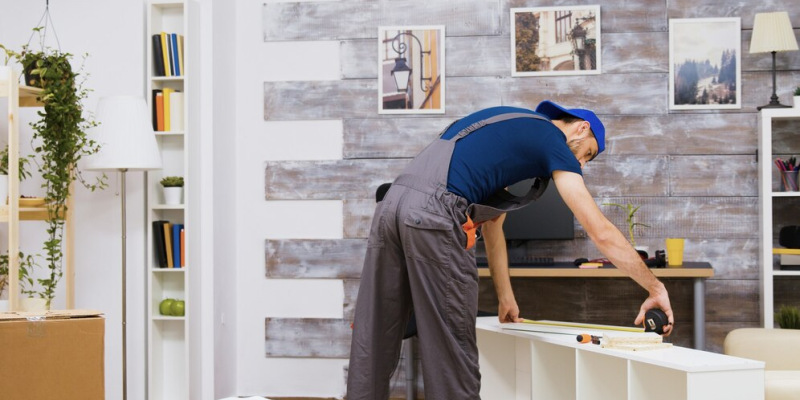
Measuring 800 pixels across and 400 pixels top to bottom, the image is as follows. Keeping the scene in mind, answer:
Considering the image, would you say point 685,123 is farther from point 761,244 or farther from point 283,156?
point 283,156

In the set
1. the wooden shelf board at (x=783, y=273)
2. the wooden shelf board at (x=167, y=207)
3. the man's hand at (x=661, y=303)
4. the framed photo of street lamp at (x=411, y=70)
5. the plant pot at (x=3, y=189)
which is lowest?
the wooden shelf board at (x=783, y=273)

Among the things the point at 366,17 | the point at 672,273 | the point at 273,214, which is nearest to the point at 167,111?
the point at 273,214

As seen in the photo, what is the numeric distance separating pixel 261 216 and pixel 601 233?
2.39 meters

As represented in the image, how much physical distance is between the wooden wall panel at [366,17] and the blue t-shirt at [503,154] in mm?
1937

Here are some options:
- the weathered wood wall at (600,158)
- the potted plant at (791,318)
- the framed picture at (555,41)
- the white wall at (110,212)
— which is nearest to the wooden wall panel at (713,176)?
the weathered wood wall at (600,158)

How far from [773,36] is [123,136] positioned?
3036 millimetres

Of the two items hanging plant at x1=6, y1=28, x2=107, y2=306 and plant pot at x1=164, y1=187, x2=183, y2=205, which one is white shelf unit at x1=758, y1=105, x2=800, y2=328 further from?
hanging plant at x1=6, y1=28, x2=107, y2=306

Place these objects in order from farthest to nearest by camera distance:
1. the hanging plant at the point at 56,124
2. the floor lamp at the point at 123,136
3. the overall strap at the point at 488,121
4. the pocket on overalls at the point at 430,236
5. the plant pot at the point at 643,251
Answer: the plant pot at the point at 643,251, the floor lamp at the point at 123,136, the hanging plant at the point at 56,124, the overall strap at the point at 488,121, the pocket on overalls at the point at 430,236

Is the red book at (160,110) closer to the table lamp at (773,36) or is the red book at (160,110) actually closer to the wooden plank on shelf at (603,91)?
the wooden plank on shelf at (603,91)

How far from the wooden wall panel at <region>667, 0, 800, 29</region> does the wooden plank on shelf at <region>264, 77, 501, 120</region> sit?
39.1 inches

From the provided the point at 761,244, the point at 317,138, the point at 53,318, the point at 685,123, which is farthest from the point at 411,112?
the point at 53,318

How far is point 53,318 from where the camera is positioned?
2410 millimetres

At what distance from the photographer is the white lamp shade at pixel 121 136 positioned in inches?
136

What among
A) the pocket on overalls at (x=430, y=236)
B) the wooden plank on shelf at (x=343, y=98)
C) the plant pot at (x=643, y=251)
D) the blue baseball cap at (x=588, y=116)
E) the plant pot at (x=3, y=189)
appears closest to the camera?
the pocket on overalls at (x=430, y=236)
